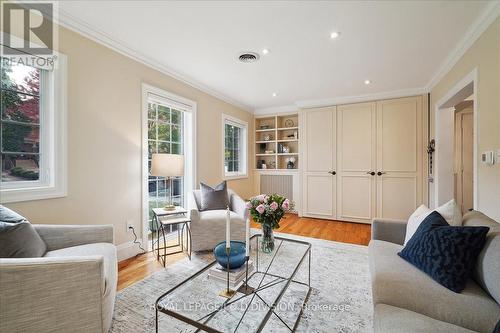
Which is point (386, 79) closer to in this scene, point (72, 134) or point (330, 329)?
point (330, 329)

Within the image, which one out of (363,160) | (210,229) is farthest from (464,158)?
(210,229)

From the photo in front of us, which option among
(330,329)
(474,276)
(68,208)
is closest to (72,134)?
(68,208)

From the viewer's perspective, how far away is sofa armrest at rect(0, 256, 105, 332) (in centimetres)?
105

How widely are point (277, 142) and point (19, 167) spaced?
4.30 m

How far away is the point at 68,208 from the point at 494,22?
404cm

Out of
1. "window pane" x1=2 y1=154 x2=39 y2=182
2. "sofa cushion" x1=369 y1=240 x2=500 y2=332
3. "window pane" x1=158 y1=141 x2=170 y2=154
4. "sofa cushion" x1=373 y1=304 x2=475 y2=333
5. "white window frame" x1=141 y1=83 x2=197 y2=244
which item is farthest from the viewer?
"window pane" x1=158 y1=141 x2=170 y2=154

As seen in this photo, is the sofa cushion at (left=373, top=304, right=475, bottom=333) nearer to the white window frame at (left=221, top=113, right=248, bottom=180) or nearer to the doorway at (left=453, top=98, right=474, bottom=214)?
the white window frame at (left=221, top=113, right=248, bottom=180)

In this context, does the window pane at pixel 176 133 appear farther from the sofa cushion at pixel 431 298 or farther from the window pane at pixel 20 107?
the sofa cushion at pixel 431 298

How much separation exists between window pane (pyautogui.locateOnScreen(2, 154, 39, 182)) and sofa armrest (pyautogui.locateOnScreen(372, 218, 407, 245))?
3.12 meters

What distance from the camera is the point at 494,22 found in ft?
5.96

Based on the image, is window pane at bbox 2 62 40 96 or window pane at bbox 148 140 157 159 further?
window pane at bbox 148 140 157 159

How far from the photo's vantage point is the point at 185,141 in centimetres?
350

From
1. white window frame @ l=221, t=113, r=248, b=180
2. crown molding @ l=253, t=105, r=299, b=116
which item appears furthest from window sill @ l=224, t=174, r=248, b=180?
crown molding @ l=253, t=105, r=299, b=116

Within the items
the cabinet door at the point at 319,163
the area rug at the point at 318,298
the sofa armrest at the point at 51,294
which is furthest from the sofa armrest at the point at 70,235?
the cabinet door at the point at 319,163
